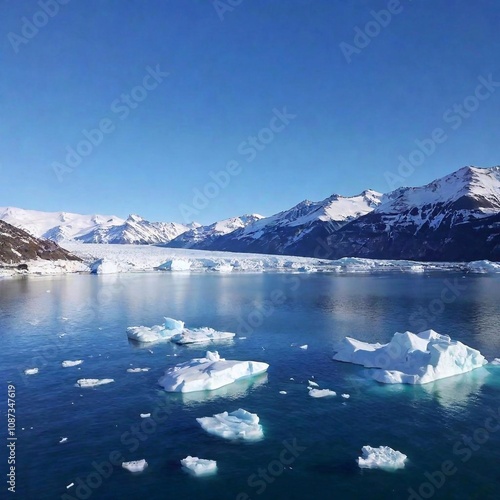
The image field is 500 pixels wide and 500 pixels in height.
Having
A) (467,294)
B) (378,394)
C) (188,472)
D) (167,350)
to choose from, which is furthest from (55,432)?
(467,294)

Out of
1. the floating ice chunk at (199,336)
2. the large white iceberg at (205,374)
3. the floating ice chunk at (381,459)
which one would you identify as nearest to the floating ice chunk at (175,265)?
the floating ice chunk at (199,336)

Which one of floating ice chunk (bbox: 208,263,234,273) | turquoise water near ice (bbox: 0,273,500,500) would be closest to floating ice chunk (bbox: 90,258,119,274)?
floating ice chunk (bbox: 208,263,234,273)

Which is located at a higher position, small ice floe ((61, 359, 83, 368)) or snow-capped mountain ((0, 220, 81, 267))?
snow-capped mountain ((0, 220, 81, 267))

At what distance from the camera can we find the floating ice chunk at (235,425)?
15547mm

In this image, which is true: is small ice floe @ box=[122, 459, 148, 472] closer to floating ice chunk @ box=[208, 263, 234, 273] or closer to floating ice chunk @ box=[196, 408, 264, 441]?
floating ice chunk @ box=[196, 408, 264, 441]

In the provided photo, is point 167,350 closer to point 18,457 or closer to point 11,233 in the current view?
point 18,457

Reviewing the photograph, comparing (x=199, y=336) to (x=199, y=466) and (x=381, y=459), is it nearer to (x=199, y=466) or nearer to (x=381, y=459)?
(x=199, y=466)

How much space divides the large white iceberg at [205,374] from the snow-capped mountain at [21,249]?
90.0 m

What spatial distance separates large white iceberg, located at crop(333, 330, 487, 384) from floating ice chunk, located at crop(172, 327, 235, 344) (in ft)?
31.4

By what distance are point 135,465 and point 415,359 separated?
16.1m

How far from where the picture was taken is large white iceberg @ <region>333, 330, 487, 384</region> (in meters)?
21.8

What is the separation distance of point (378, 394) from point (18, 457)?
15490 mm

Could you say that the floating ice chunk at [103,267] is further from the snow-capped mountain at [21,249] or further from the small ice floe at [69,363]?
the small ice floe at [69,363]

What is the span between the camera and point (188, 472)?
13203 mm
